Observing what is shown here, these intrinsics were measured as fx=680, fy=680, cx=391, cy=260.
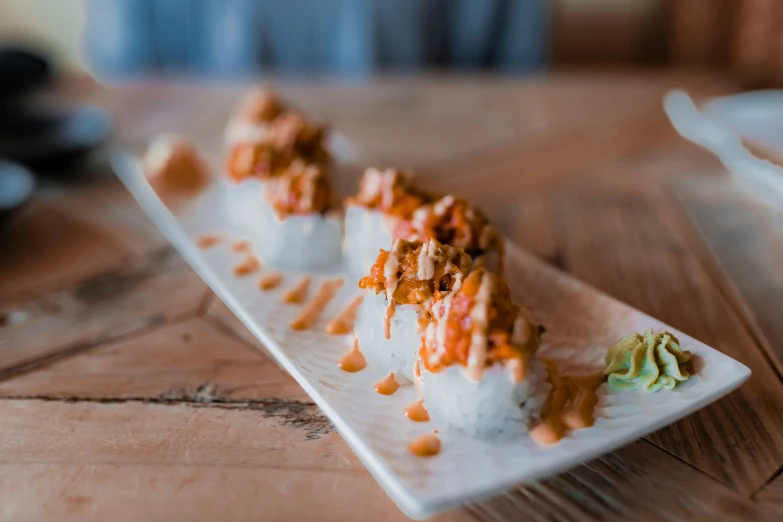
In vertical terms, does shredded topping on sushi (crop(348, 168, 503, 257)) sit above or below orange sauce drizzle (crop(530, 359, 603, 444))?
above

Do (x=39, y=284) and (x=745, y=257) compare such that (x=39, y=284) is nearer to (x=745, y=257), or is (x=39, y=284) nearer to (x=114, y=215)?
(x=114, y=215)

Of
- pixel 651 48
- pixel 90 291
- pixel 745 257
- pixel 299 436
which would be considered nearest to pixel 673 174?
pixel 745 257

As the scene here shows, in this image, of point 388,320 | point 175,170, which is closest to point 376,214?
point 388,320

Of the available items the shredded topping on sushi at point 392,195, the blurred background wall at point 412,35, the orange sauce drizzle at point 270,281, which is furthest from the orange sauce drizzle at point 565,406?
the blurred background wall at point 412,35

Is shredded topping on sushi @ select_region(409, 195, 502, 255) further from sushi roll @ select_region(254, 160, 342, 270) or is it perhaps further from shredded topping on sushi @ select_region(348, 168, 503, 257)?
sushi roll @ select_region(254, 160, 342, 270)

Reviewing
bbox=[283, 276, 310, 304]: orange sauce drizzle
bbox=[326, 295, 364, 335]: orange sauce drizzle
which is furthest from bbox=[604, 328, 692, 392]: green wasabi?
bbox=[283, 276, 310, 304]: orange sauce drizzle

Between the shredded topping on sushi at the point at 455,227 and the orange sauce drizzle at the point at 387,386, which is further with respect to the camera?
the shredded topping on sushi at the point at 455,227

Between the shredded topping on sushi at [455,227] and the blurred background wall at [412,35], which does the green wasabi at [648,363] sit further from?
the blurred background wall at [412,35]
